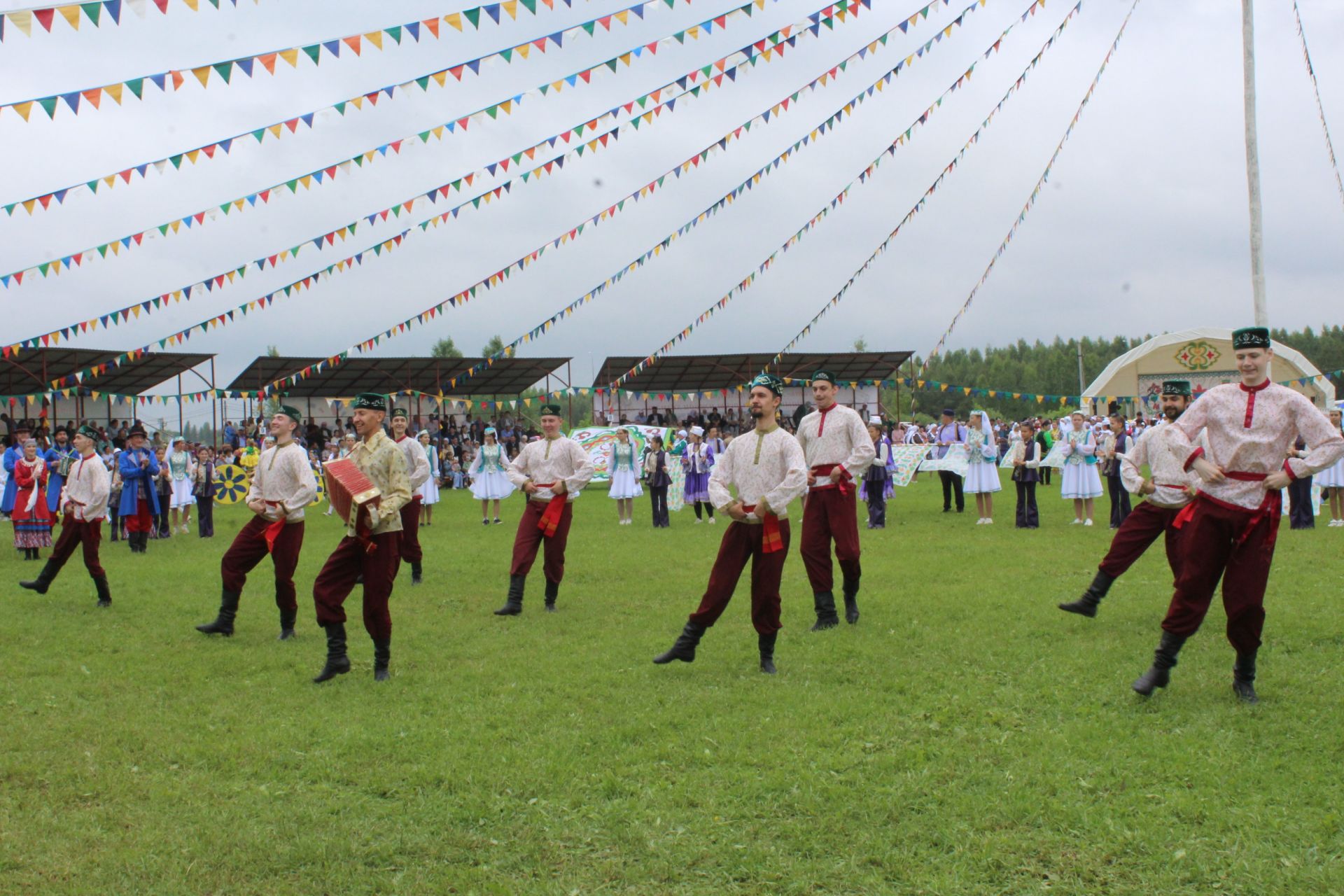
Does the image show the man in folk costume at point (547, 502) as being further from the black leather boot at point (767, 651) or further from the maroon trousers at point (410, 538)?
the black leather boot at point (767, 651)

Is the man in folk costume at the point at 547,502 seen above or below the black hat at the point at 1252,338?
below

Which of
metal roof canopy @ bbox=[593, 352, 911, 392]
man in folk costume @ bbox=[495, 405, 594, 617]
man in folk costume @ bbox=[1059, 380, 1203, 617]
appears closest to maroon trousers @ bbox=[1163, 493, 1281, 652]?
man in folk costume @ bbox=[1059, 380, 1203, 617]

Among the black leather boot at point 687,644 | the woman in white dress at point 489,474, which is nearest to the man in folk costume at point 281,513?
the black leather boot at point 687,644

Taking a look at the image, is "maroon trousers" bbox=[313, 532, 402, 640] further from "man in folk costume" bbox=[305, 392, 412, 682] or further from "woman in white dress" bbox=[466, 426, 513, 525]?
"woman in white dress" bbox=[466, 426, 513, 525]

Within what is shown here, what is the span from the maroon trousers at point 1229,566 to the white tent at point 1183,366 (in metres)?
43.4

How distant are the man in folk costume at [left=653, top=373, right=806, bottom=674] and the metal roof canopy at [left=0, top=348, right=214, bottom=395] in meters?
24.0

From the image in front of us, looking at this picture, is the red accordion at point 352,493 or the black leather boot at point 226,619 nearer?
the red accordion at point 352,493

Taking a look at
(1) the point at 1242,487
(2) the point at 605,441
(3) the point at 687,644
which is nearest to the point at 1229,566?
(1) the point at 1242,487

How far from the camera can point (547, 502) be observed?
10.0 metres

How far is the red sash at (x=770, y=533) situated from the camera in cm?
688

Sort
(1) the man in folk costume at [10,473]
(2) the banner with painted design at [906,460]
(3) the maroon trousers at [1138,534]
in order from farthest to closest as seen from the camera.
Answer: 1. (2) the banner with painted design at [906,460]
2. (1) the man in folk costume at [10,473]
3. (3) the maroon trousers at [1138,534]

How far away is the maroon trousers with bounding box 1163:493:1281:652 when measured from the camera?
5691 mm

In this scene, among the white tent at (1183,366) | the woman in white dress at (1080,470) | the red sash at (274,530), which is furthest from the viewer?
the white tent at (1183,366)

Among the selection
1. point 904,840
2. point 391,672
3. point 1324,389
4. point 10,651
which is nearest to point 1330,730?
point 904,840
